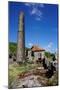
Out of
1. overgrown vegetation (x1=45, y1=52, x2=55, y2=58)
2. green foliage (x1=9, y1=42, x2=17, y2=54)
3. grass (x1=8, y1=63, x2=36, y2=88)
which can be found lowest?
grass (x1=8, y1=63, x2=36, y2=88)

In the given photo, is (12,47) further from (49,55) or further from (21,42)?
(49,55)

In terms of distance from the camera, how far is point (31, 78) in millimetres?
1871

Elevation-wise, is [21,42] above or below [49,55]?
above

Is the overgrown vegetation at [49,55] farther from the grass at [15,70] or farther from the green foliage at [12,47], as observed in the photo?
the green foliage at [12,47]

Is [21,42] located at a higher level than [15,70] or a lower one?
higher

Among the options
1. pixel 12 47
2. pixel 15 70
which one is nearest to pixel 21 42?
pixel 12 47

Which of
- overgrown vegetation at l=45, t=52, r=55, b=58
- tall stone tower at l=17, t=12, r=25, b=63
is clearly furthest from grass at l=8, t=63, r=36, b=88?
overgrown vegetation at l=45, t=52, r=55, b=58

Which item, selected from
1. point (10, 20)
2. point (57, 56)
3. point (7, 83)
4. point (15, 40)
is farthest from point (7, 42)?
point (57, 56)

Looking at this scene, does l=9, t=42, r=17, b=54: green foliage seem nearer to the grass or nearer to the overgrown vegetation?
the grass

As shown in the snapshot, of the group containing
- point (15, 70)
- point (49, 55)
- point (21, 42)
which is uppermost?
point (21, 42)

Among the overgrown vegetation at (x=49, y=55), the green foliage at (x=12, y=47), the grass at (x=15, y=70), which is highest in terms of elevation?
the green foliage at (x=12, y=47)

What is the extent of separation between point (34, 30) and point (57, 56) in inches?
13.1

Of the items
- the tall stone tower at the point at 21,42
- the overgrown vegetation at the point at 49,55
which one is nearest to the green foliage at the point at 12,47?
the tall stone tower at the point at 21,42

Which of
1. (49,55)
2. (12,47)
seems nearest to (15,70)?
(12,47)
